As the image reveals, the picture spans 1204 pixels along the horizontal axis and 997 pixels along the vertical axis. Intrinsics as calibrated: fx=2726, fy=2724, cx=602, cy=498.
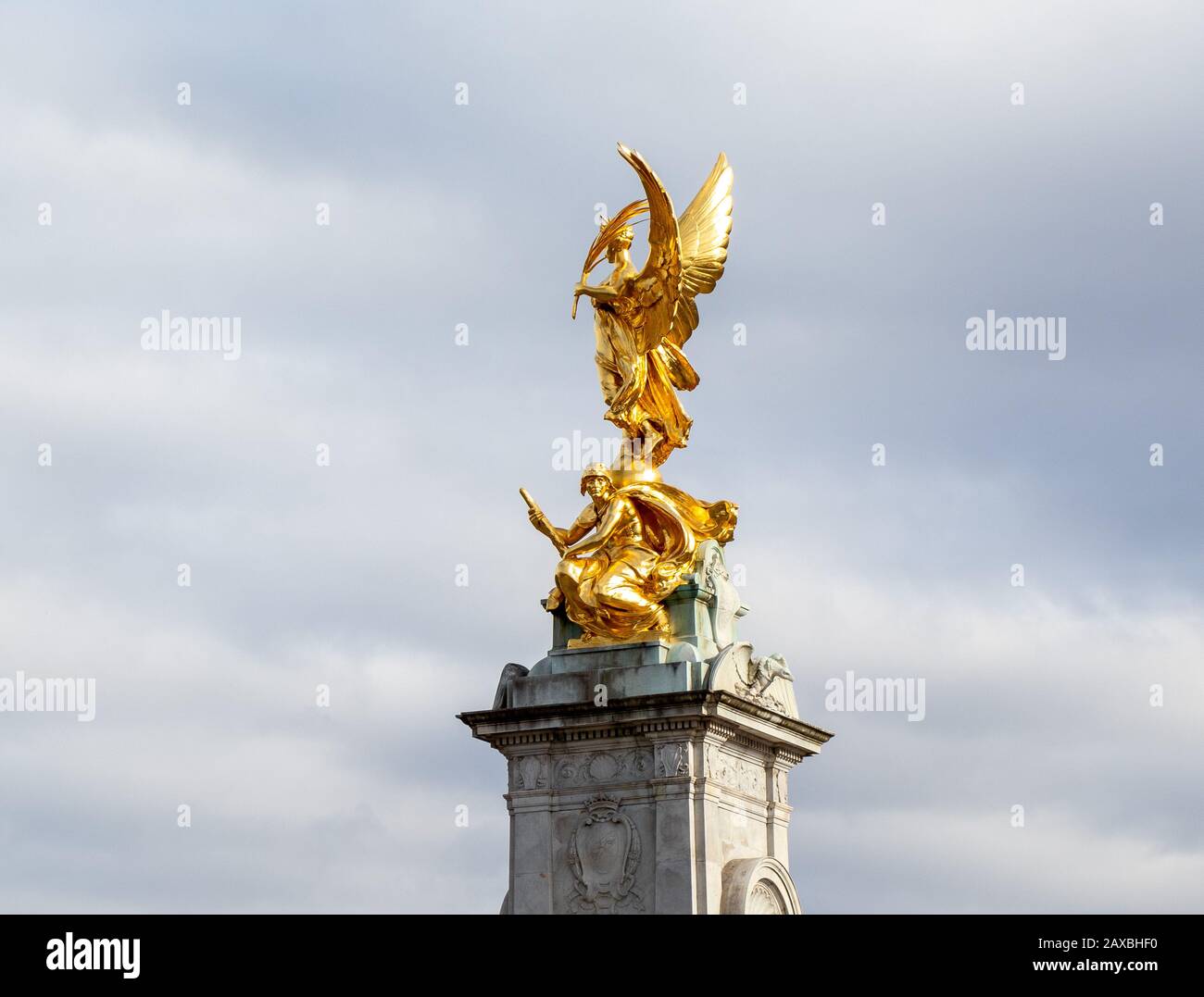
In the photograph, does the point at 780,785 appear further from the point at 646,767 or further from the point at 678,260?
the point at 678,260

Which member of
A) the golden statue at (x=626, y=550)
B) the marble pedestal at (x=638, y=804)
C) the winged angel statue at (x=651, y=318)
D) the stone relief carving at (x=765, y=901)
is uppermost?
the winged angel statue at (x=651, y=318)

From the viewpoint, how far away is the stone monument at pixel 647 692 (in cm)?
3528

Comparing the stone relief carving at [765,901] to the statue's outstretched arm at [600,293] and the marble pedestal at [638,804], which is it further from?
the statue's outstretched arm at [600,293]

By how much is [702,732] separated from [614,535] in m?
3.17

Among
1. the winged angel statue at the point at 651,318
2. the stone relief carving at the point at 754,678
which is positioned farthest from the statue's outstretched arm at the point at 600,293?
the stone relief carving at the point at 754,678

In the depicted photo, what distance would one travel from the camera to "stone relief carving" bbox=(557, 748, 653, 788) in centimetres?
3562

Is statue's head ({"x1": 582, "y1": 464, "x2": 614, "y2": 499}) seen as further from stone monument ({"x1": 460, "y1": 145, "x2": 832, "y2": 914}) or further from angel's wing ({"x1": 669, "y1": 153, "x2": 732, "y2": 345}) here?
angel's wing ({"x1": 669, "y1": 153, "x2": 732, "y2": 345})

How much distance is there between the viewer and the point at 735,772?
119 ft

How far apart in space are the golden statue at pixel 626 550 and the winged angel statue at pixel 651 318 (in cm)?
89

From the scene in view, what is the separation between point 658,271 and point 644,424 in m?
2.12

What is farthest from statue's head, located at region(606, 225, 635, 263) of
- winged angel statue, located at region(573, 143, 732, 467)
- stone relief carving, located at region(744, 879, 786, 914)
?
stone relief carving, located at region(744, 879, 786, 914)

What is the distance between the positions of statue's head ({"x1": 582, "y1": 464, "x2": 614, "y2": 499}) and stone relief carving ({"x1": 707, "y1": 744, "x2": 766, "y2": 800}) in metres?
3.86
